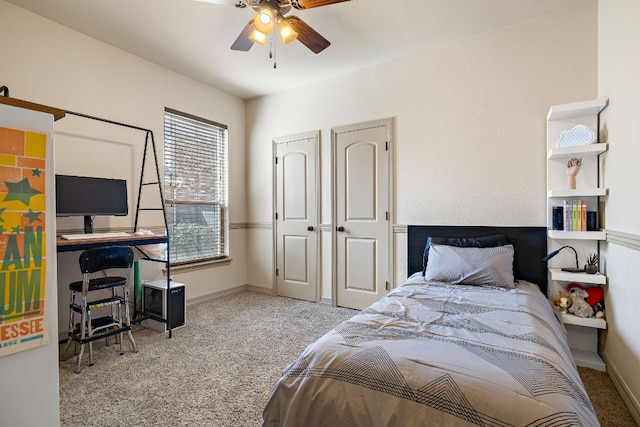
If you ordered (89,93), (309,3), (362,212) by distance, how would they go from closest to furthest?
(309,3)
(89,93)
(362,212)

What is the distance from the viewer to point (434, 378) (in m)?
1.13

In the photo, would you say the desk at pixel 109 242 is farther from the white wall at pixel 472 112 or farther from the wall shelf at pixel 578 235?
the wall shelf at pixel 578 235

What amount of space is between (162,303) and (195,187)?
160 cm

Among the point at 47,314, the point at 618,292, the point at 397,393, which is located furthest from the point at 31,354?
the point at 618,292

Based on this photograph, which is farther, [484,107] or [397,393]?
[484,107]

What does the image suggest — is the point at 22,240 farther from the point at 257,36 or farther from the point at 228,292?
the point at 228,292

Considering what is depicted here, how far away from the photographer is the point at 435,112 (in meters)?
3.38

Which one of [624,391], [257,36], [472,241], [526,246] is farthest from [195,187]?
[624,391]

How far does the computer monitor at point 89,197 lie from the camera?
2684 mm

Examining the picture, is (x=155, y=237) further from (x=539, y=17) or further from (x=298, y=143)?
(x=539, y=17)

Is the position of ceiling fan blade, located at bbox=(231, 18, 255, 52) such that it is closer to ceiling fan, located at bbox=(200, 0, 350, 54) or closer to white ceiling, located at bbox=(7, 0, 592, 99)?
ceiling fan, located at bbox=(200, 0, 350, 54)

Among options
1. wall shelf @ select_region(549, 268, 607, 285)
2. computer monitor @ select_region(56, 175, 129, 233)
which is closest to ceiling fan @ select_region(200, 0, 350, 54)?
computer monitor @ select_region(56, 175, 129, 233)

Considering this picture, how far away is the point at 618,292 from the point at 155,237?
3.67 m

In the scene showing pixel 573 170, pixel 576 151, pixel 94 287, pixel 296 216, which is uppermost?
pixel 576 151
